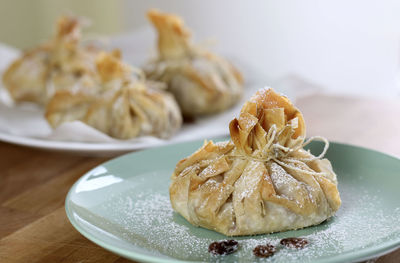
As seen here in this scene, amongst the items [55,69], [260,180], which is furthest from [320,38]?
[260,180]

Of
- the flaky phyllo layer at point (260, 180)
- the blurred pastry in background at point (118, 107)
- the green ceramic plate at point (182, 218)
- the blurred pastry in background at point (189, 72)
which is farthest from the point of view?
the blurred pastry in background at point (189, 72)

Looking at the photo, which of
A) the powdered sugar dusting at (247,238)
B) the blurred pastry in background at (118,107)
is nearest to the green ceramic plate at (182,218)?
the powdered sugar dusting at (247,238)

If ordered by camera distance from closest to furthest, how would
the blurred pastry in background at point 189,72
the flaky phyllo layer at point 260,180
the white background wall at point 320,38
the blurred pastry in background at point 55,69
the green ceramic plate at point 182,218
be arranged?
the green ceramic plate at point 182,218
the flaky phyllo layer at point 260,180
the blurred pastry in background at point 189,72
the blurred pastry in background at point 55,69
the white background wall at point 320,38

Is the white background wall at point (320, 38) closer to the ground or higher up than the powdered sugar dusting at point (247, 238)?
closer to the ground

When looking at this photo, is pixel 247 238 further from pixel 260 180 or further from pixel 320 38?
pixel 320 38

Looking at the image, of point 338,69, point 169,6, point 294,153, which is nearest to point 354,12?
point 338,69

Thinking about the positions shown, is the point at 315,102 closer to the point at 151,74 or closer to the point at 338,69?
the point at 151,74

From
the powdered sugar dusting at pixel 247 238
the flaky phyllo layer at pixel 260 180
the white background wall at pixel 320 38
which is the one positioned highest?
the flaky phyllo layer at pixel 260 180

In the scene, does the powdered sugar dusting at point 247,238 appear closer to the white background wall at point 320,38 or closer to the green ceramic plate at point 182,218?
the green ceramic plate at point 182,218
